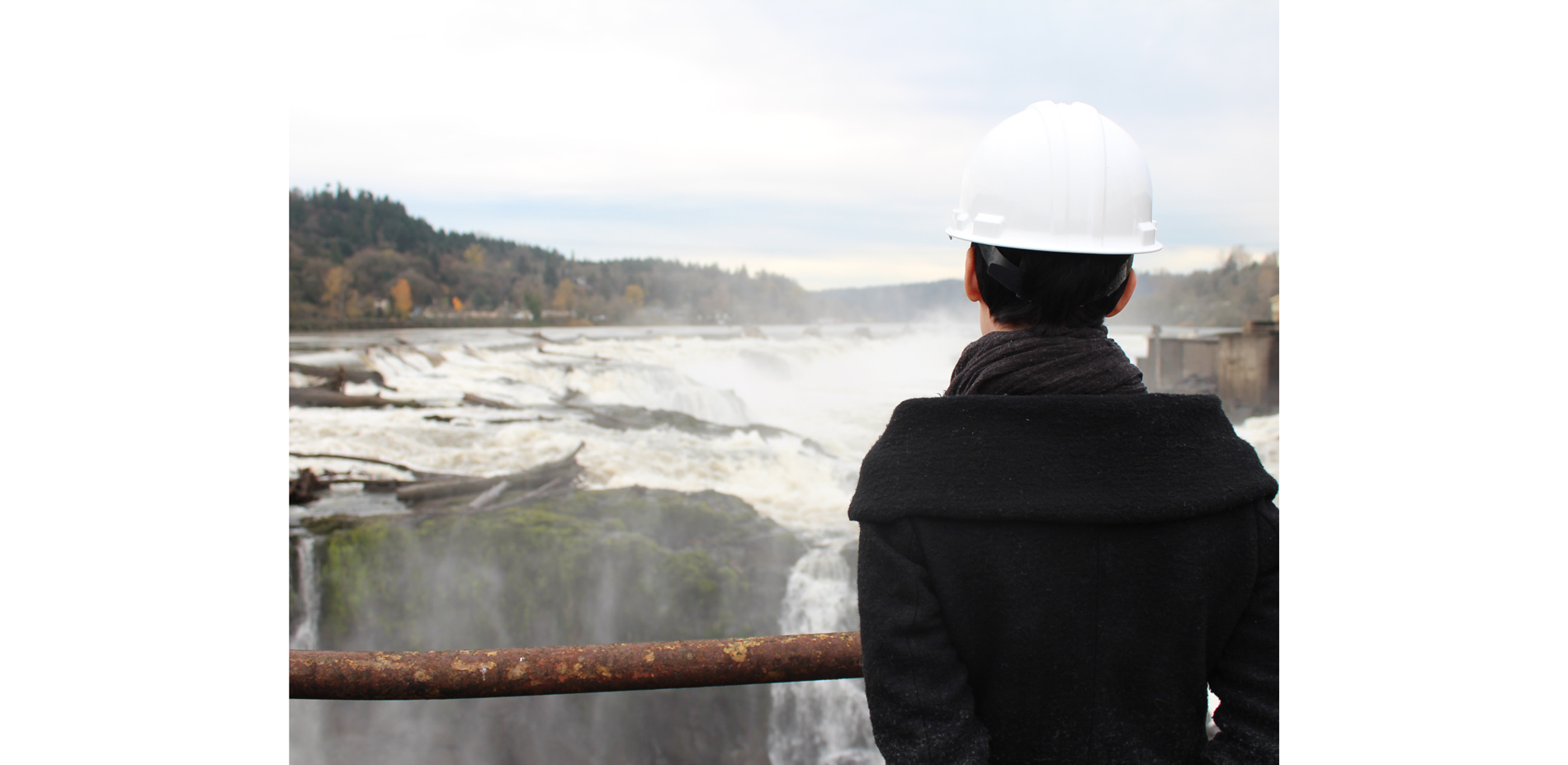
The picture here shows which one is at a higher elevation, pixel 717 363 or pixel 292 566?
pixel 717 363

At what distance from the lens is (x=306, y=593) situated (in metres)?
23.4

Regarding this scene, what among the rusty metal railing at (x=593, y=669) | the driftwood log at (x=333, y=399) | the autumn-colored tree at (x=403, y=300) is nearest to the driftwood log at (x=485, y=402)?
the driftwood log at (x=333, y=399)

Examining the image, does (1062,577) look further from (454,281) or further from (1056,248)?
(454,281)

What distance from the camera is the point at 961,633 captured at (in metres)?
0.92

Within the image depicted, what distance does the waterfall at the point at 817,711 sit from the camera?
63.5ft

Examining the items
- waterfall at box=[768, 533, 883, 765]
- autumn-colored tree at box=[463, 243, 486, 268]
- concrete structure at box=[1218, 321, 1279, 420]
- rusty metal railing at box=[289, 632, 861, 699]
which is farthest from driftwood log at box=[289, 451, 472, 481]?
rusty metal railing at box=[289, 632, 861, 699]

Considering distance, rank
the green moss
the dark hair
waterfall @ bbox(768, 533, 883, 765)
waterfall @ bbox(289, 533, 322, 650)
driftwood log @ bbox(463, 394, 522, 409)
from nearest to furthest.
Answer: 1. the dark hair
2. waterfall @ bbox(768, 533, 883, 765)
3. waterfall @ bbox(289, 533, 322, 650)
4. the green moss
5. driftwood log @ bbox(463, 394, 522, 409)

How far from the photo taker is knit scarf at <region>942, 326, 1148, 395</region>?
0.91 m

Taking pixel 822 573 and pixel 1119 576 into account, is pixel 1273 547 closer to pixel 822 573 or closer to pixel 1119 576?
pixel 1119 576

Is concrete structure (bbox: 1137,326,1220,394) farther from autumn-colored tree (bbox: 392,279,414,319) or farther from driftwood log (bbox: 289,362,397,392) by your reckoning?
driftwood log (bbox: 289,362,397,392)

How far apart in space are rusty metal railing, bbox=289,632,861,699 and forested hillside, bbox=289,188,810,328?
85.1 feet

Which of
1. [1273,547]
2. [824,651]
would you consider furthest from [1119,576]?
[824,651]

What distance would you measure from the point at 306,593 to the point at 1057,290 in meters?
28.9

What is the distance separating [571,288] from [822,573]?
47.3ft
